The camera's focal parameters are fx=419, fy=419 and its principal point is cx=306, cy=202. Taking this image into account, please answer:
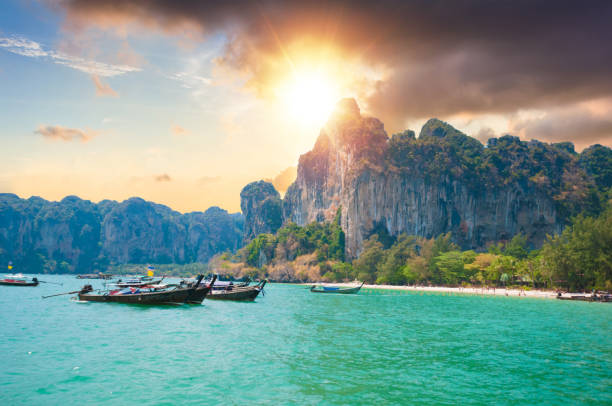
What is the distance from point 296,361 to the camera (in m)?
18.5

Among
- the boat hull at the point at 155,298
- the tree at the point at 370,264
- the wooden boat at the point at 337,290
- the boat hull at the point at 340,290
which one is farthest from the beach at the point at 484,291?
the boat hull at the point at 155,298

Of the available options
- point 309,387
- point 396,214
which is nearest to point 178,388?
point 309,387

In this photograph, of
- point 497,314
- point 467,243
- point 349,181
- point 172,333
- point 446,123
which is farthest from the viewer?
point 446,123

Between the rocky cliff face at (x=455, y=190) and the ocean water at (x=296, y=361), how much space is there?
102876mm

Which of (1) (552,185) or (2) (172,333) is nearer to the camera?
(2) (172,333)

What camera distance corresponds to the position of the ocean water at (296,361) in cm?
1386

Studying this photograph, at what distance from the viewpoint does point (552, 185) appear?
13750 centimetres

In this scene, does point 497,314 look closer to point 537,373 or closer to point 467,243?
point 537,373

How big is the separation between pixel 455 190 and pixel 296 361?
129715 mm

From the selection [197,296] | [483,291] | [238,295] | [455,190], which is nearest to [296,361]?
[197,296]

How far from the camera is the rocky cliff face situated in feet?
438

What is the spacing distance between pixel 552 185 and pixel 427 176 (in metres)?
41.7

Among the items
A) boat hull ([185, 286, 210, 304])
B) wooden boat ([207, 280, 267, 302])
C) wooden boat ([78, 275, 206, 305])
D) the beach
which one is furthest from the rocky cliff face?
wooden boat ([78, 275, 206, 305])

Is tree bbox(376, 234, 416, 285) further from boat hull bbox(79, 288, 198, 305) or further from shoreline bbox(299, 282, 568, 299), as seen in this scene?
boat hull bbox(79, 288, 198, 305)
